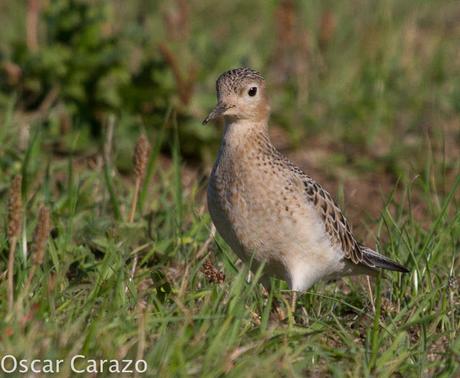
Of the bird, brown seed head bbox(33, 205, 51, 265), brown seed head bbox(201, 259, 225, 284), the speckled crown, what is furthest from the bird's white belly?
brown seed head bbox(33, 205, 51, 265)

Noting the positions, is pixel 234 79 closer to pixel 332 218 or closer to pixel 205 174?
pixel 332 218

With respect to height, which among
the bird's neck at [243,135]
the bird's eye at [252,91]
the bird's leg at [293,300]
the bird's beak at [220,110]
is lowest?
the bird's leg at [293,300]

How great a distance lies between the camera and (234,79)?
6184mm

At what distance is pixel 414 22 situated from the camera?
1077 centimetres

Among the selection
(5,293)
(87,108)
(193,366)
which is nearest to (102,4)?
(87,108)

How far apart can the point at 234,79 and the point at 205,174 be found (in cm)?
194

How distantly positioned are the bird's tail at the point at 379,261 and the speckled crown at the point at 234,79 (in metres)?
1.22

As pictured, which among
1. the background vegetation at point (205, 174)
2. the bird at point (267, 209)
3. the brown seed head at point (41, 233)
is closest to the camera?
the brown seed head at point (41, 233)

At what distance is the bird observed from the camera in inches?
227

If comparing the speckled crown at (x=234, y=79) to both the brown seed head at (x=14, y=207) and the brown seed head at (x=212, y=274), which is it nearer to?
the brown seed head at (x=212, y=274)

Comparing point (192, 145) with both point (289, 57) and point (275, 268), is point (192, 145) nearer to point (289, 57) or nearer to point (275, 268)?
point (289, 57)

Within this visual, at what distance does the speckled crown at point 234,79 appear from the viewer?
615 centimetres

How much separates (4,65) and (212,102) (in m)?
1.75

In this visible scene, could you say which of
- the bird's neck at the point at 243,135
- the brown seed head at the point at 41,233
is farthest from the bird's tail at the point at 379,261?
the brown seed head at the point at 41,233
